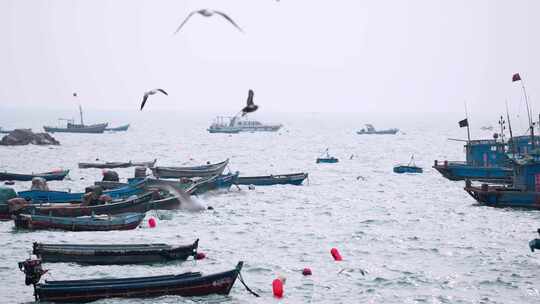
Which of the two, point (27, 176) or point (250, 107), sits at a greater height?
point (250, 107)

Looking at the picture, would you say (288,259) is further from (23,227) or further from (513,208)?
(513,208)

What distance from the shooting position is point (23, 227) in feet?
124

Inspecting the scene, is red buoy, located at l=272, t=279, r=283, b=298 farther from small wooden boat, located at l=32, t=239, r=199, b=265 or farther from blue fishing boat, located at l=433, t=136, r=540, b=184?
blue fishing boat, located at l=433, t=136, r=540, b=184

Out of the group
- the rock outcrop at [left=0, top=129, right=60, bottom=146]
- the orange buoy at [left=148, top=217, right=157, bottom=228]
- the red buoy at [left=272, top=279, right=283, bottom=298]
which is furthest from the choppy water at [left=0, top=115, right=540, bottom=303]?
the rock outcrop at [left=0, top=129, right=60, bottom=146]

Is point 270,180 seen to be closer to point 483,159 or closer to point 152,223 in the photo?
point 483,159

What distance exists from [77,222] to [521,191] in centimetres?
2827

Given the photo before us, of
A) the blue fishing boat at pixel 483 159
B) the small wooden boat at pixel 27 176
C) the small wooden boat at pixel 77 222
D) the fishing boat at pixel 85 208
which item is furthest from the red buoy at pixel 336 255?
the small wooden boat at pixel 27 176

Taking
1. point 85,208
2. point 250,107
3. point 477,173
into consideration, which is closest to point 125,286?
point 250,107

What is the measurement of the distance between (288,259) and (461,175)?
3649cm

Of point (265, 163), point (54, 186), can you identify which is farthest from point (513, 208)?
point (265, 163)

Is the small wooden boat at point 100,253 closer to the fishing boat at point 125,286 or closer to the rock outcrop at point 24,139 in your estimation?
the fishing boat at point 125,286

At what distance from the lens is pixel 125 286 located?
79.7ft

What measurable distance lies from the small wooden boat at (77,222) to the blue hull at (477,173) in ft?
112

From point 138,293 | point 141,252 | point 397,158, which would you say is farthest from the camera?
point 397,158
